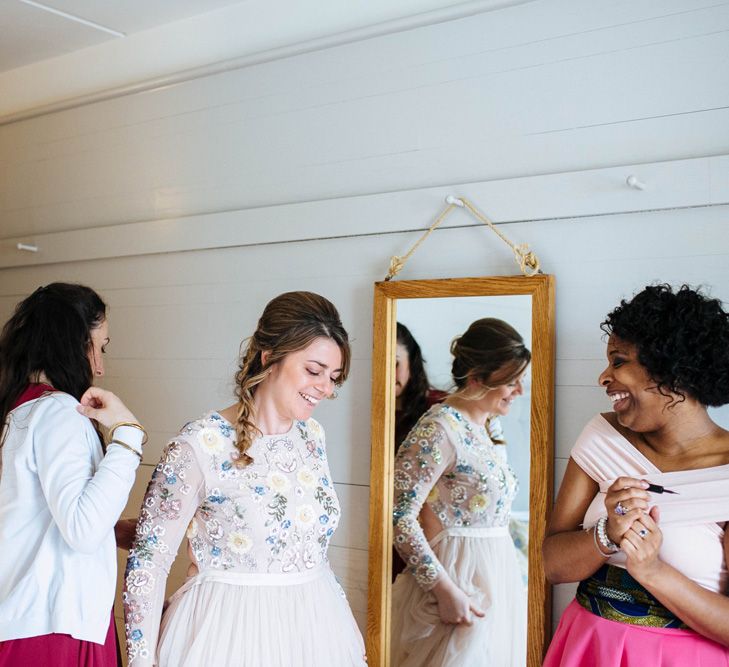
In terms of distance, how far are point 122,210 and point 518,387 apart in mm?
1591

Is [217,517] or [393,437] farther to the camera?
[393,437]

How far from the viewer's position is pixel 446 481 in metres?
2.17

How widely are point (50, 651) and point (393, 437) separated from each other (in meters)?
0.93

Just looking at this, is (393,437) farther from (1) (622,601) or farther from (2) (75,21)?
(2) (75,21)

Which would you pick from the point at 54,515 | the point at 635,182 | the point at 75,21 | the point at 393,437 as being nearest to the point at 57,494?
the point at 54,515

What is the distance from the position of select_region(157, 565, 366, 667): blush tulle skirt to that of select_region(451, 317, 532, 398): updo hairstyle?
1.98 feet

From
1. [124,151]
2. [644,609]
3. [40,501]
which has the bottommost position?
[644,609]

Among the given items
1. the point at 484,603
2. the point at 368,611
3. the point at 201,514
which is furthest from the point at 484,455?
the point at 201,514

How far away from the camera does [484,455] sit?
2.10 meters

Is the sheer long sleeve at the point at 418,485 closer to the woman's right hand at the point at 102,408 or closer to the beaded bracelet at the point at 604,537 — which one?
the beaded bracelet at the point at 604,537

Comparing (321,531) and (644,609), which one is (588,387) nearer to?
(644,609)

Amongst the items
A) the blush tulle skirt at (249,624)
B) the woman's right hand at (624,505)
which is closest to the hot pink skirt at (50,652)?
the blush tulle skirt at (249,624)

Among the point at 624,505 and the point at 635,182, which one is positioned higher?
the point at 635,182

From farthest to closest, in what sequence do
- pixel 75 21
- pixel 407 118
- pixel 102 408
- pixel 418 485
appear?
pixel 75 21 → pixel 407 118 → pixel 418 485 → pixel 102 408
